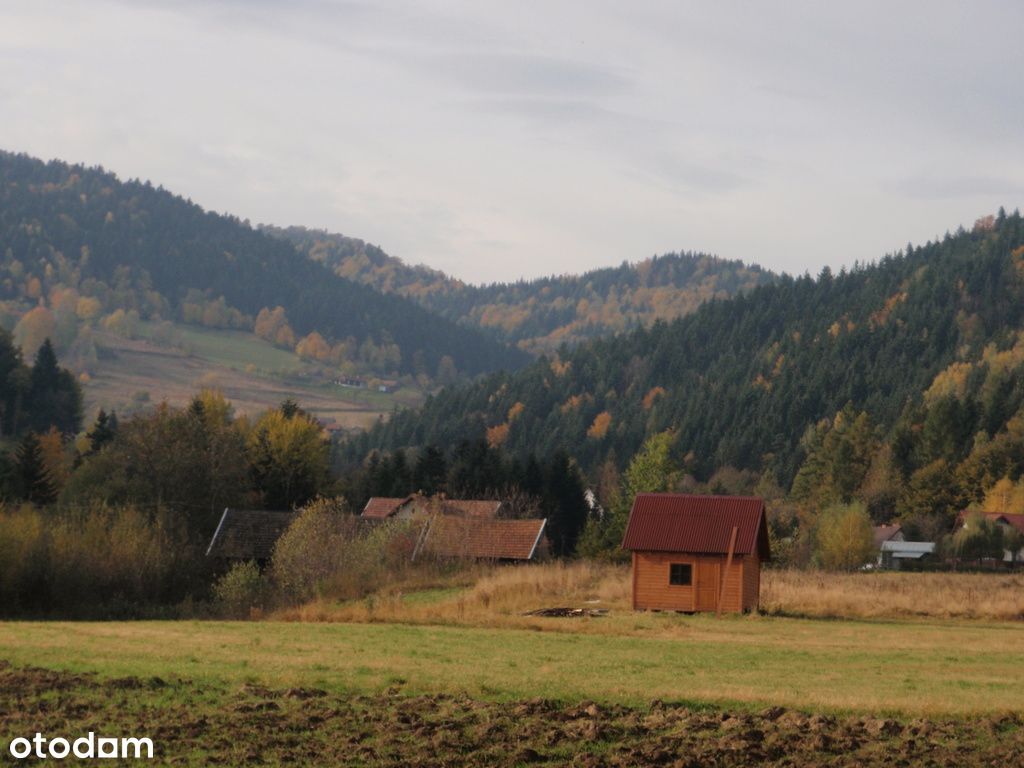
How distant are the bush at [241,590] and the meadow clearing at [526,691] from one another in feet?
44.9

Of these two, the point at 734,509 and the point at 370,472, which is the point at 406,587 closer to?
the point at 734,509

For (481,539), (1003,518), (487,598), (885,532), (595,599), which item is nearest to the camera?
(487,598)

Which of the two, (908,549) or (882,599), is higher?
(882,599)

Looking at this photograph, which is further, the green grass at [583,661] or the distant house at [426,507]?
the distant house at [426,507]

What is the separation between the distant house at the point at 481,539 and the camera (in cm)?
6431

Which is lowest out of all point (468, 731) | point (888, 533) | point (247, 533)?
point (888, 533)

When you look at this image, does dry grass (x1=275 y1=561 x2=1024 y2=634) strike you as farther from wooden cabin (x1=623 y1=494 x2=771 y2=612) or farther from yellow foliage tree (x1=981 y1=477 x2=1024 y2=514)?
yellow foliage tree (x1=981 y1=477 x2=1024 y2=514)

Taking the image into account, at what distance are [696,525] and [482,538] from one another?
22742 millimetres

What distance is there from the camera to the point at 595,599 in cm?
4906

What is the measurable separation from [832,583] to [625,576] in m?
8.42

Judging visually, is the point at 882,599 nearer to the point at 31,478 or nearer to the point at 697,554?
the point at 697,554

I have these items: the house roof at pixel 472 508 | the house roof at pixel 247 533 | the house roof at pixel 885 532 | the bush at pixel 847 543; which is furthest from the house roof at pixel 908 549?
the house roof at pixel 247 533

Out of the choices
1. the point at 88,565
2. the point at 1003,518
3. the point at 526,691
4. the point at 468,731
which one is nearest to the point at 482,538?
the point at 88,565

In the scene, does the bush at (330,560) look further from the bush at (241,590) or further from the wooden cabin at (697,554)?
the wooden cabin at (697,554)
